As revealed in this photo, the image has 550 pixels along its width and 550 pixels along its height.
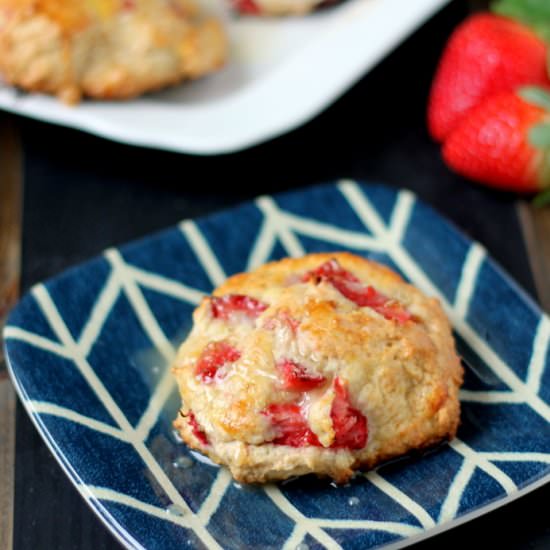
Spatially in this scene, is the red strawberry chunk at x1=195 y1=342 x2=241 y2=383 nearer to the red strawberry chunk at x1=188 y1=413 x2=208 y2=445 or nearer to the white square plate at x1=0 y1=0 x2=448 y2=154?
the red strawberry chunk at x1=188 y1=413 x2=208 y2=445

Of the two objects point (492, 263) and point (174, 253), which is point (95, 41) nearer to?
point (174, 253)

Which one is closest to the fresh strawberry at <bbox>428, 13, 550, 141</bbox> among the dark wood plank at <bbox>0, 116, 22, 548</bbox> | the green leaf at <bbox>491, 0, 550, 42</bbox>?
the green leaf at <bbox>491, 0, 550, 42</bbox>

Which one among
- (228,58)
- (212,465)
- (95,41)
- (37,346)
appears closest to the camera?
(212,465)

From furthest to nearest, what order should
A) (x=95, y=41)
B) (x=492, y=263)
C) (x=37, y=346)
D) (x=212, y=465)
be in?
(x=95, y=41) < (x=492, y=263) < (x=37, y=346) < (x=212, y=465)

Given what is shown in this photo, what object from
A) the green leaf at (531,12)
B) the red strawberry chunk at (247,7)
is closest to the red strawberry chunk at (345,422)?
the green leaf at (531,12)

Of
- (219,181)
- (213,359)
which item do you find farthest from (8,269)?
(213,359)

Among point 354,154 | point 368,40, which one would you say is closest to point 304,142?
point 354,154

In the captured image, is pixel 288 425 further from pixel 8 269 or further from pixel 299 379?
pixel 8 269
